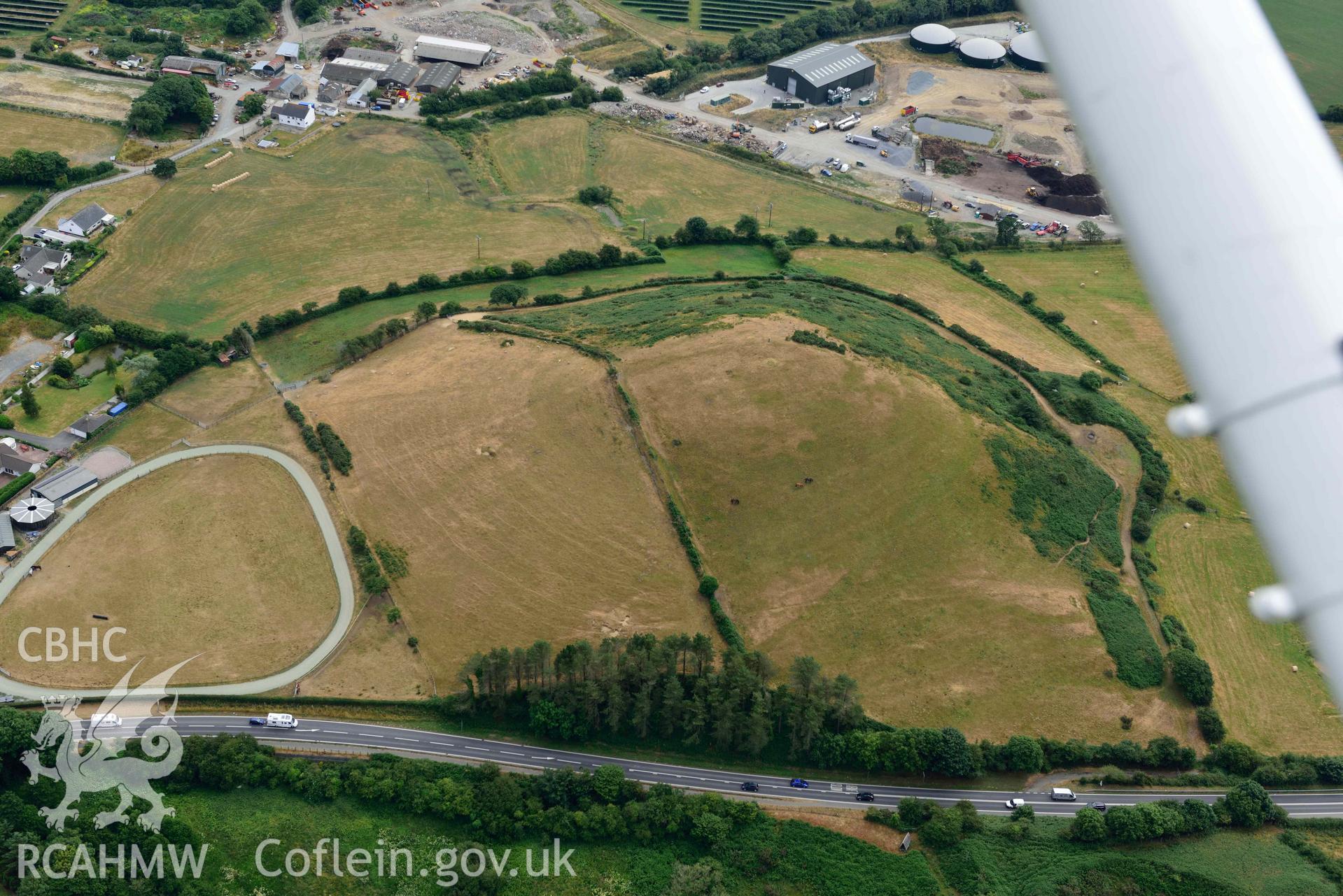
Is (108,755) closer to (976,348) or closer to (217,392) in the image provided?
(217,392)

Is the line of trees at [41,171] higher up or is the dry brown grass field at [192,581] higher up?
the line of trees at [41,171]

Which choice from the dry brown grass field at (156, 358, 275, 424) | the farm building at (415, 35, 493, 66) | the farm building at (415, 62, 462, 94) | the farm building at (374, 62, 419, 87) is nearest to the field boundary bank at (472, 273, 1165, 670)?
the dry brown grass field at (156, 358, 275, 424)

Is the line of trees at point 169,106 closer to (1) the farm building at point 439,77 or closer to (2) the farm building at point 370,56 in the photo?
(2) the farm building at point 370,56

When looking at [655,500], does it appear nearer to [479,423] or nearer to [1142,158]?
[479,423]

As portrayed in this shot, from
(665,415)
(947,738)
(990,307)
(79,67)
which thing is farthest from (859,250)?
(79,67)

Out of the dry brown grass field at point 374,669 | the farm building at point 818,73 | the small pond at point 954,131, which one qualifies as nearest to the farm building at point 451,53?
the farm building at point 818,73

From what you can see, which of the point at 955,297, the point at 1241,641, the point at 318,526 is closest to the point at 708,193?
the point at 955,297

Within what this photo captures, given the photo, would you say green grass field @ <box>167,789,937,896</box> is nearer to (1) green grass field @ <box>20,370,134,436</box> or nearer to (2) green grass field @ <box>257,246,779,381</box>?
(1) green grass field @ <box>20,370,134,436</box>
